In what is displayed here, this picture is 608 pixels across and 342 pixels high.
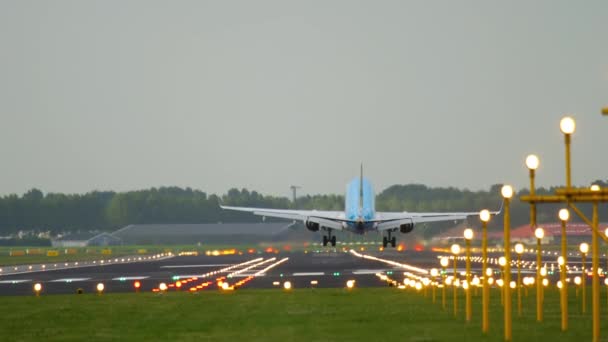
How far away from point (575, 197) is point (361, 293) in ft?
91.2

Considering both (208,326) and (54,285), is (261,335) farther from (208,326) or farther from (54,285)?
(54,285)

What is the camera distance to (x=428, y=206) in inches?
6718

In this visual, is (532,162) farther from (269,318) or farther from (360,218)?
(360,218)

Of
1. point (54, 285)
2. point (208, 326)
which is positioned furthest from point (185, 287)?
point (208, 326)

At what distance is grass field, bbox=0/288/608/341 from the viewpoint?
30031 millimetres

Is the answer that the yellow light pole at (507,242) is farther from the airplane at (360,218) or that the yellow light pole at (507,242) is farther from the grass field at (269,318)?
the airplane at (360,218)

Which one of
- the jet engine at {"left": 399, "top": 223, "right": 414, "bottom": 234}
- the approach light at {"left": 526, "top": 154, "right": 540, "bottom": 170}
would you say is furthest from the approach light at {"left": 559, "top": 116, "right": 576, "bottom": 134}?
the jet engine at {"left": 399, "top": 223, "right": 414, "bottom": 234}

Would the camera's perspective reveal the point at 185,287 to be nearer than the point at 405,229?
Yes

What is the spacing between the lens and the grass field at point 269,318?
98.5 feet

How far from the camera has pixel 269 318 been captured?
3625cm

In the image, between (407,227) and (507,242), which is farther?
(407,227)

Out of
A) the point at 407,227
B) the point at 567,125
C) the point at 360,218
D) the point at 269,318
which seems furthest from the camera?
the point at 407,227

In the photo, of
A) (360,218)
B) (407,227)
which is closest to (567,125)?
(360,218)

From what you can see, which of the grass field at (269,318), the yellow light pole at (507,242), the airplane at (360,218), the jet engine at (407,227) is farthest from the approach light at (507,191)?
the jet engine at (407,227)
